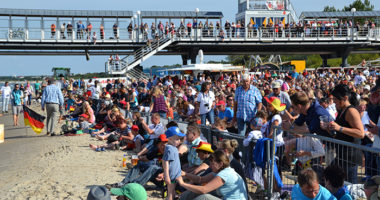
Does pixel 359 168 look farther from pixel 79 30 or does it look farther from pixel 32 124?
pixel 79 30

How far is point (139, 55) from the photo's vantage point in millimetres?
33781

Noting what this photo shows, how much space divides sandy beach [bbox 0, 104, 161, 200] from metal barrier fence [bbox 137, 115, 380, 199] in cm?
162

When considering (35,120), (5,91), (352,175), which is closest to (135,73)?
(5,91)

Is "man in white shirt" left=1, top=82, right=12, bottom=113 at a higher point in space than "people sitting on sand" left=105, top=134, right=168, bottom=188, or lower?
higher

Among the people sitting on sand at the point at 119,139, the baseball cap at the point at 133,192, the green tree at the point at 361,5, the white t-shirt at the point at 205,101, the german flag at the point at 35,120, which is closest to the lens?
the baseball cap at the point at 133,192

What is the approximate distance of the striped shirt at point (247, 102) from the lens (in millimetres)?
8281

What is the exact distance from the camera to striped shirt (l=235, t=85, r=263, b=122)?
8281 mm

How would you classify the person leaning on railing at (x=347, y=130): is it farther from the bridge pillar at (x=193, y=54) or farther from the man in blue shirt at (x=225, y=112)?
the bridge pillar at (x=193, y=54)

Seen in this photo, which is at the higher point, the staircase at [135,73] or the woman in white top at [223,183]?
the staircase at [135,73]

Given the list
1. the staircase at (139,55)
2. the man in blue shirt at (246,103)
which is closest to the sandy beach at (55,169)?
the man in blue shirt at (246,103)

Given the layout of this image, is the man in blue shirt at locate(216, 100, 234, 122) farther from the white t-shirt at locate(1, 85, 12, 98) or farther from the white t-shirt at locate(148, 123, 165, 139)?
the white t-shirt at locate(1, 85, 12, 98)

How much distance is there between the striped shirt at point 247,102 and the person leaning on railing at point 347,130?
10.3ft

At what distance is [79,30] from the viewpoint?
111 feet

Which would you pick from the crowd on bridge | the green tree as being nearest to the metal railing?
the crowd on bridge
